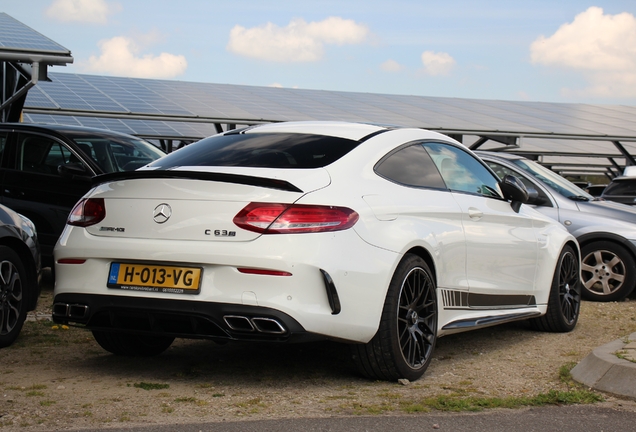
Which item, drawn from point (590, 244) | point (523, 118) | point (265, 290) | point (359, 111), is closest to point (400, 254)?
point (265, 290)

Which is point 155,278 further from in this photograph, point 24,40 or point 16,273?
point 24,40

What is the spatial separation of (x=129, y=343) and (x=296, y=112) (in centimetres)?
1672

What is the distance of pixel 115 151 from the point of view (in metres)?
9.84

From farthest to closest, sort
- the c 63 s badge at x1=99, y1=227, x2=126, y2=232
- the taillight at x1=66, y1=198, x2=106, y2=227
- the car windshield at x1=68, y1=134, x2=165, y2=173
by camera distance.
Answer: the car windshield at x1=68, y1=134, x2=165, y2=173
the taillight at x1=66, y1=198, x2=106, y2=227
the c 63 s badge at x1=99, y1=227, x2=126, y2=232

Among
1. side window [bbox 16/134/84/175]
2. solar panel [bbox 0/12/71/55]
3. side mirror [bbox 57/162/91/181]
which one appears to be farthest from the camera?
solar panel [bbox 0/12/71/55]

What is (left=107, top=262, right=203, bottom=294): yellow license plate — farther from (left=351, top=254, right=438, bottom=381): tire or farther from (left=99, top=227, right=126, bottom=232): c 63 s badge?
(left=351, top=254, right=438, bottom=381): tire

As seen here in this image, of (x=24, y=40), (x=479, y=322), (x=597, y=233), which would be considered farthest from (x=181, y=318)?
(x=24, y=40)

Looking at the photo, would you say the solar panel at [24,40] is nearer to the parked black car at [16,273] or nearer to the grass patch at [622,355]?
the parked black car at [16,273]

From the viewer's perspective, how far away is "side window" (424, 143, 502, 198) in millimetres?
6118

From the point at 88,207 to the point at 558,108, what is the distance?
2674 centimetres

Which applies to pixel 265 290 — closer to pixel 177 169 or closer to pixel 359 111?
pixel 177 169

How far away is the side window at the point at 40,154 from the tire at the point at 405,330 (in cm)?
525

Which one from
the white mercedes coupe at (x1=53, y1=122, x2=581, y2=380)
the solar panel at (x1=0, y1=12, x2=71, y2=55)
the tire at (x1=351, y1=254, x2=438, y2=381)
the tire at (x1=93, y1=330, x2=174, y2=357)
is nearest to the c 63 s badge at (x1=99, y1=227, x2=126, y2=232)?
the white mercedes coupe at (x1=53, y1=122, x2=581, y2=380)

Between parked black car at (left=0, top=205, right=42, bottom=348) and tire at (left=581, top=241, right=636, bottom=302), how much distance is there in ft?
19.8
